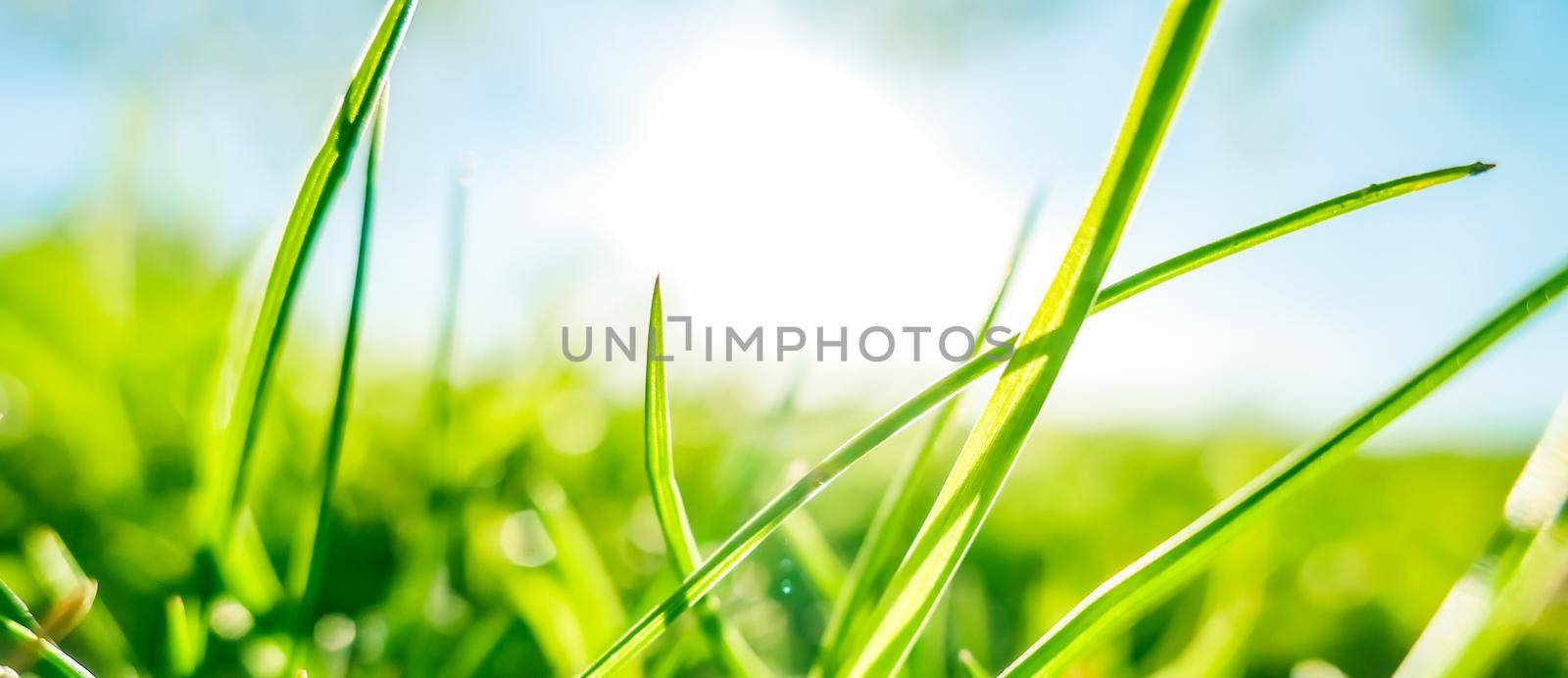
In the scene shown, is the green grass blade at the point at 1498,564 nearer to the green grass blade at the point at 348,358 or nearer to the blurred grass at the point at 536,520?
the blurred grass at the point at 536,520

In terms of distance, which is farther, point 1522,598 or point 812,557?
point 812,557

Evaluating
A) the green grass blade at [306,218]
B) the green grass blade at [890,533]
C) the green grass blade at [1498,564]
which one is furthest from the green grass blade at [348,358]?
the green grass blade at [1498,564]

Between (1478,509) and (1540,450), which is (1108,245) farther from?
(1478,509)

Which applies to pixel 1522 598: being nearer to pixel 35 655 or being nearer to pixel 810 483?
pixel 810 483

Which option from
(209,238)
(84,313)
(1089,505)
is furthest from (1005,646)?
(209,238)

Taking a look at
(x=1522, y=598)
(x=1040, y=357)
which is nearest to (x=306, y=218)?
(x=1040, y=357)

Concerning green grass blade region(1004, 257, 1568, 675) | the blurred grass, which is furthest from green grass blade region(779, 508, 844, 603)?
green grass blade region(1004, 257, 1568, 675)
